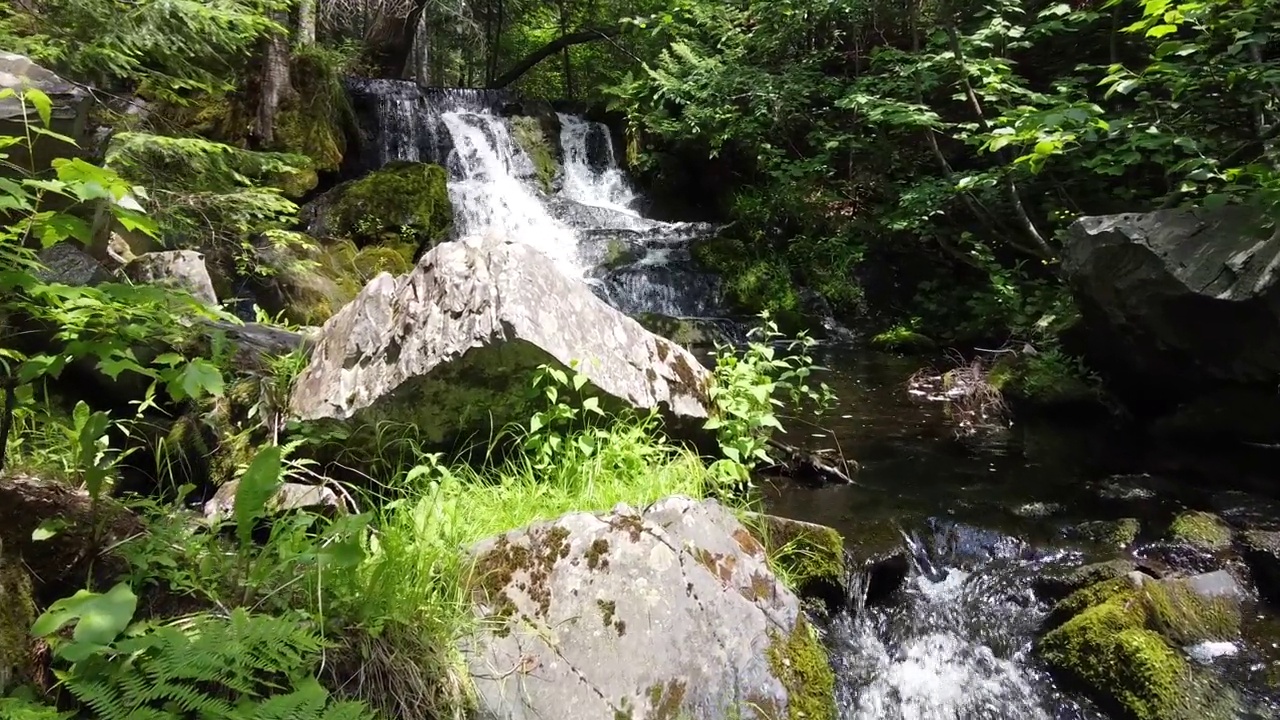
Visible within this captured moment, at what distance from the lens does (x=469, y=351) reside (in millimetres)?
3369

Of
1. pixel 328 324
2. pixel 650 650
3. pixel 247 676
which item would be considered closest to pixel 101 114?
pixel 328 324

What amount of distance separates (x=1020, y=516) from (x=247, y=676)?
14.7 ft

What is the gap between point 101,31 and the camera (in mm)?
4113

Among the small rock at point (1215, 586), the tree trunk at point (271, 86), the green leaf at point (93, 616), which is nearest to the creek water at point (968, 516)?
the small rock at point (1215, 586)

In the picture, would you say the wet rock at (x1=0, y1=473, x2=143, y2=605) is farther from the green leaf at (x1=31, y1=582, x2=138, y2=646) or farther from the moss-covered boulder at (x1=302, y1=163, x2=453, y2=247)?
the moss-covered boulder at (x1=302, y1=163, x2=453, y2=247)

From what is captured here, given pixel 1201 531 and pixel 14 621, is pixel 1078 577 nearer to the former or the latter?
pixel 1201 531

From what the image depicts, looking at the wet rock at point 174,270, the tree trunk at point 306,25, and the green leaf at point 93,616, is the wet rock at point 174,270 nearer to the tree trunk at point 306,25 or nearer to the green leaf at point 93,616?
the green leaf at point 93,616

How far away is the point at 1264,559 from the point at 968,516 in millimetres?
1466

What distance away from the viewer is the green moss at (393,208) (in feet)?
30.3

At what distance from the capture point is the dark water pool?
3.23 metres

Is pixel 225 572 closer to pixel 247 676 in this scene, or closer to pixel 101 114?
pixel 247 676

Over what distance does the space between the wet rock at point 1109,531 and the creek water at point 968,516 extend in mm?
89

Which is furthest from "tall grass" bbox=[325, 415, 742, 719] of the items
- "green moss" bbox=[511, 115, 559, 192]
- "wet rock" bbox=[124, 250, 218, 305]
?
"green moss" bbox=[511, 115, 559, 192]

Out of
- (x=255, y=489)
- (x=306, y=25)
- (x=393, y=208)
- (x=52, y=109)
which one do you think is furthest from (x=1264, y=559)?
(x=306, y=25)
